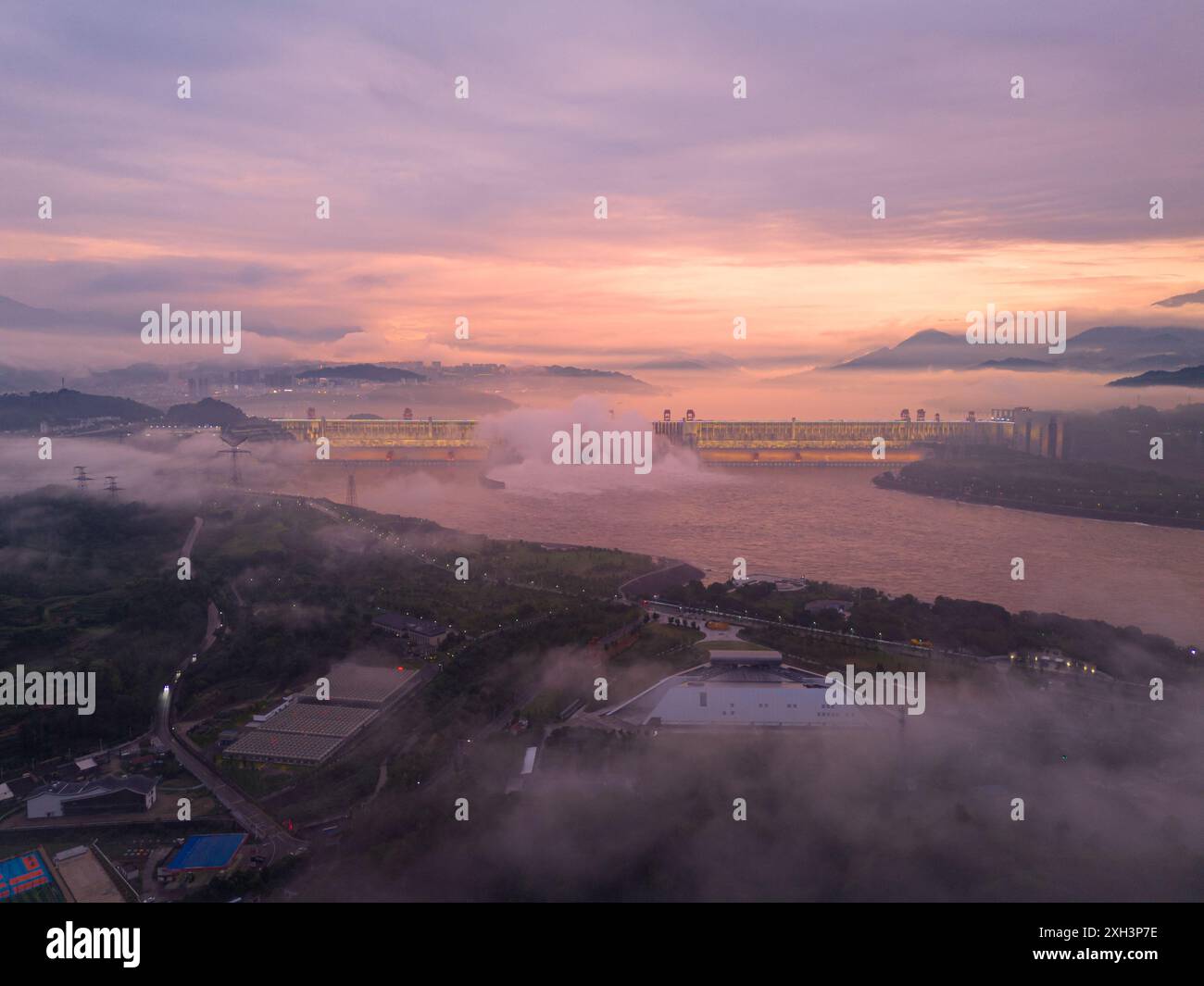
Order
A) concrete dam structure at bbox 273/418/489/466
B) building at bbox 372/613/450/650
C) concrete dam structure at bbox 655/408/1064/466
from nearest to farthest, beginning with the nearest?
building at bbox 372/613/450/650 → concrete dam structure at bbox 655/408/1064/466 → concrete dam structure at bbox 273/418/489/466

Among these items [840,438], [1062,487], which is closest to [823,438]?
[840,438]

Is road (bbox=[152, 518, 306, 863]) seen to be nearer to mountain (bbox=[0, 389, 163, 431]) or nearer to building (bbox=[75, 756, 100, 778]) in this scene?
building (bbox=[75, 756, 100, 778])

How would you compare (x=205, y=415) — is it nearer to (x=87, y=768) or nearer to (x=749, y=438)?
(x=749, y=438)

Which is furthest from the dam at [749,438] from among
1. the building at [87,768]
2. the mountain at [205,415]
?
the building at [87,768]

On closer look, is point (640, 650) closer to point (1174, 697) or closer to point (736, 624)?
point (736, 624)

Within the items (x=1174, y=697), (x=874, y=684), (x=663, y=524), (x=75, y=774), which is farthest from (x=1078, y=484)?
(x=75, y=774)

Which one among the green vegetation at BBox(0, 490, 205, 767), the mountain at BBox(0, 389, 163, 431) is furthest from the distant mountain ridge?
the green vegetation at BBox(0, 490, 205, 767)
